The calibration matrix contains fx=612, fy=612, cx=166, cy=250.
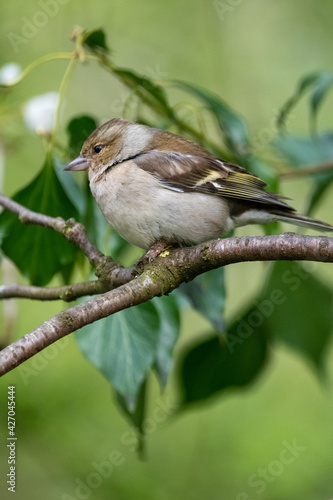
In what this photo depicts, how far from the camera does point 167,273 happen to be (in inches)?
102

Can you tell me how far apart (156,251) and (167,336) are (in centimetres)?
46

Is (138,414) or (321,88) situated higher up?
(321,88)

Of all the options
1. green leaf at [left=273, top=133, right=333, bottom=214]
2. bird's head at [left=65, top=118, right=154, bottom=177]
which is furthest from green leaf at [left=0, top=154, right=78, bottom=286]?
green leaf at [left=273, top=133, right=333, bottom=214]

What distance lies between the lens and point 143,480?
5.18m

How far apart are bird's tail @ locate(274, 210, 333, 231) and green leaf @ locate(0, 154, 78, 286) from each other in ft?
3.87

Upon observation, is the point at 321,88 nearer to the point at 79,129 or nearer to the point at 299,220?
the point at 299,220

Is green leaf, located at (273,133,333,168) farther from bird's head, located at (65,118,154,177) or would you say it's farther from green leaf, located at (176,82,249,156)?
bird's head, located at (65,118,154,177)

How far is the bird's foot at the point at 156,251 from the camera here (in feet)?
9.65

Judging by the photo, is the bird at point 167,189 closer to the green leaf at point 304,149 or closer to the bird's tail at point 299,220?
the bird's tail at point 299,220

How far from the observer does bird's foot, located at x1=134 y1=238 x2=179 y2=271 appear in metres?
2.94

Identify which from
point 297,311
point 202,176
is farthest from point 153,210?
point 297,311

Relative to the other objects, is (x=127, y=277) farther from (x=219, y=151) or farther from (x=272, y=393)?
(x=272, y=393)

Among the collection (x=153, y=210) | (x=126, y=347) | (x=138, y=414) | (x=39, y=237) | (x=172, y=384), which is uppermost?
(x=39, y=237)

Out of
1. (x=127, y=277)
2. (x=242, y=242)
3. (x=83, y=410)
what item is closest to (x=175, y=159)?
(x=127, y=277)
